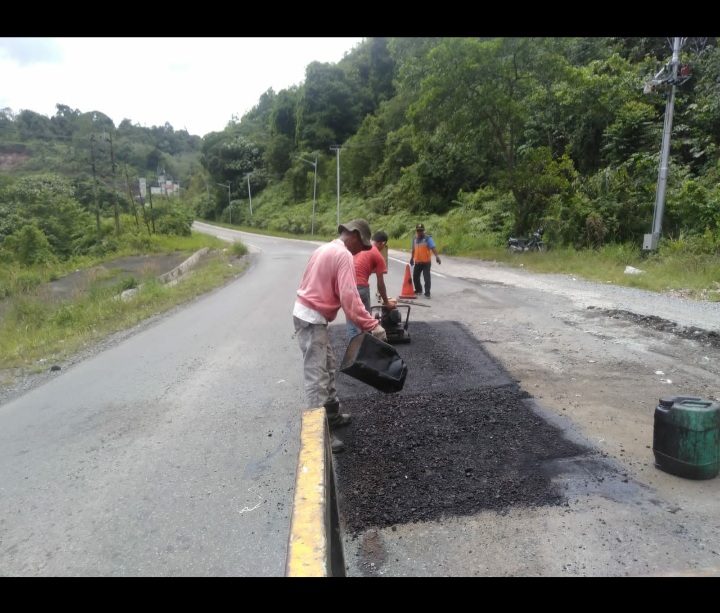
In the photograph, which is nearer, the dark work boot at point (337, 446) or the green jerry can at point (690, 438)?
the green jerry can at point (690, 438)

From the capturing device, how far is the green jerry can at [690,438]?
3.58 meters

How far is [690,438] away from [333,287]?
2700 millimetres

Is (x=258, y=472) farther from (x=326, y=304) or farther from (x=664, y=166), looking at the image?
(x=664, y=166)

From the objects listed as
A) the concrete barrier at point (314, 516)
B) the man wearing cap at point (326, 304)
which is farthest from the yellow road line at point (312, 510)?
the man wearing cap at point (326, 304)

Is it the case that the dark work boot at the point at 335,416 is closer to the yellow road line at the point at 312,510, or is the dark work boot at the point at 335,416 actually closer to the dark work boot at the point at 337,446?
the dark work boot at the point at 337,446

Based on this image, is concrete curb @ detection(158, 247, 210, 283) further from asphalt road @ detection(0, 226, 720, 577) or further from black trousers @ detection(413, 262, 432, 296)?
asphalt road @ detection(0, 226, 720, 577)

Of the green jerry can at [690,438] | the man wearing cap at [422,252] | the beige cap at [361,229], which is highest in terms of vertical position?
Answer: the beige cap at [361,229]

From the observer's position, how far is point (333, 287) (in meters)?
4.24

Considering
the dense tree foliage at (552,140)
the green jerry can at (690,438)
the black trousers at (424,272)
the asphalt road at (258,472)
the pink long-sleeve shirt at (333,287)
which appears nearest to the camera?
the asphalt road at (258,472)

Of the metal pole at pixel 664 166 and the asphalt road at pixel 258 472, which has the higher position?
the metal pole at pixel 664 166

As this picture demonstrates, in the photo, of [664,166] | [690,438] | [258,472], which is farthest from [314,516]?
[664,166]

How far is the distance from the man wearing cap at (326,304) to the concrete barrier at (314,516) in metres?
0.74

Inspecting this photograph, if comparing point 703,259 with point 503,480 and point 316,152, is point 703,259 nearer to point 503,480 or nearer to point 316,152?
point 503,480

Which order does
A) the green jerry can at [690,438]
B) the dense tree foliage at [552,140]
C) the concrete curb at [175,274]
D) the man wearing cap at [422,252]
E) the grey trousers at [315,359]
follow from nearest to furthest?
the green jerry can at [690,438]
the grey trousers at [315,359]
the man wearing cap at [422,252]
the concrete curb at [175,274]
the dense tree foliage at [552,140]
